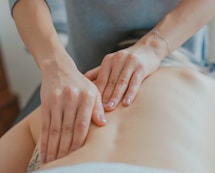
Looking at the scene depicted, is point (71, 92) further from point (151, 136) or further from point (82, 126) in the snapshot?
point (151, 136)

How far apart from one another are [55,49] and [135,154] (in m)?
0.45

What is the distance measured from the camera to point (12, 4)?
1.28 m

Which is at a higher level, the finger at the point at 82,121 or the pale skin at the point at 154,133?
the pale skin at the point at 154,133

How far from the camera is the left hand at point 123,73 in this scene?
962 mm

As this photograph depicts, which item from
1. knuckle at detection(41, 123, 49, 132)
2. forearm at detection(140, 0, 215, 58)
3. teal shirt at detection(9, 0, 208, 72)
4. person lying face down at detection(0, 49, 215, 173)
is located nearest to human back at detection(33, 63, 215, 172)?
person lying face down at detection(0, 49, 215, 173)

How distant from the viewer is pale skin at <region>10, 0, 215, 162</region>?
88 cm

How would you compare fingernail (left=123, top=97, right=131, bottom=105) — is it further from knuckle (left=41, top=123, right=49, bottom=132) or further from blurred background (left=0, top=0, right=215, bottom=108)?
blurred background (left=0, top=0, right=215, bottom=108)

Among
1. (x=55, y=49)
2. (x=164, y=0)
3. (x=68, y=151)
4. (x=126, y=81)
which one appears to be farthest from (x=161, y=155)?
(x=164, y=0)

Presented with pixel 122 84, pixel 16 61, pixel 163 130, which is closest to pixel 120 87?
pixel 122 84

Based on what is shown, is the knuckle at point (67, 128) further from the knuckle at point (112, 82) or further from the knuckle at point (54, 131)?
the knuckle at point (112, 82)

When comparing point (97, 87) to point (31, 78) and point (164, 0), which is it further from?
point (31, 78)

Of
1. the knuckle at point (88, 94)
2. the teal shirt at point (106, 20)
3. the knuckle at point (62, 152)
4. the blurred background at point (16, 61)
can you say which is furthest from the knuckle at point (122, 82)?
the blurred background at point (16, 61)

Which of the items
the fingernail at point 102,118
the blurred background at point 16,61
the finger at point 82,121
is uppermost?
the fingernail at point 102,118

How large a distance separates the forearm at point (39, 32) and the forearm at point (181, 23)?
222 millimetres
